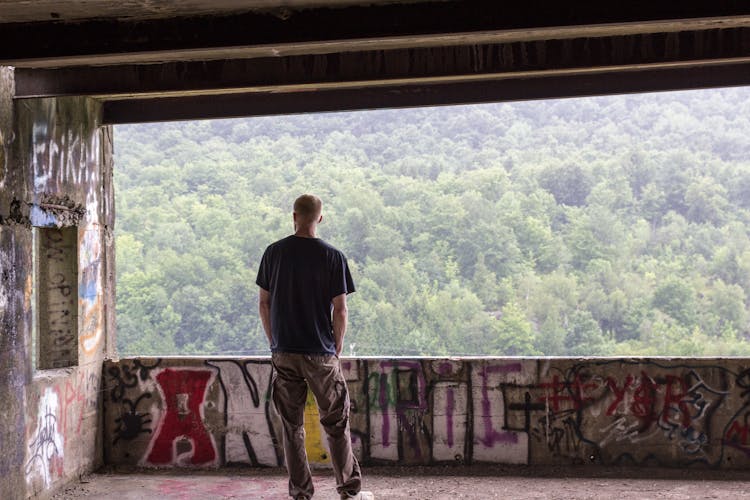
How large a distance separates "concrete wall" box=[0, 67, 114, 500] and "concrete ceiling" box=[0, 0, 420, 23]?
36.1 inches

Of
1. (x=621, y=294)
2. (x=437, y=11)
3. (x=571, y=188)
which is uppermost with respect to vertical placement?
(x=571, y=188)

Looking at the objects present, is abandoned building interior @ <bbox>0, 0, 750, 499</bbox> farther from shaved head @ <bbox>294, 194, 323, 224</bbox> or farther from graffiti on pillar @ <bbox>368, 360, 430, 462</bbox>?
shaved head @ <bbox>294, 194, 323, 224</bbox>

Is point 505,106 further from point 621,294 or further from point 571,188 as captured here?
point 621,294

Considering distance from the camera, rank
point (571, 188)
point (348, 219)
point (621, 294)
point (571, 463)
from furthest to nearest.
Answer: point (571, 188)
point (348, 219)
point (621, 294)
point (571, 463)

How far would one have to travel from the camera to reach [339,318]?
480 centimetres

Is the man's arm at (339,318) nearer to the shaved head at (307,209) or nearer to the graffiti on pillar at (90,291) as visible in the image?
the shaved head at (307,209)

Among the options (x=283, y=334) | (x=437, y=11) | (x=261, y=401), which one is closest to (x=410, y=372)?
(x=261, y=401)

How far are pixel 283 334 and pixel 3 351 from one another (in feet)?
5.65

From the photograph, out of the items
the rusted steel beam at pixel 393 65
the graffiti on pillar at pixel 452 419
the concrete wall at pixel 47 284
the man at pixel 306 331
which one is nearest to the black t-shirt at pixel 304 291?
the man at pixel 306 331

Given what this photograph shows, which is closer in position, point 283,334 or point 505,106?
point 283,334

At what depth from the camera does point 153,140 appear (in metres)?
49.8

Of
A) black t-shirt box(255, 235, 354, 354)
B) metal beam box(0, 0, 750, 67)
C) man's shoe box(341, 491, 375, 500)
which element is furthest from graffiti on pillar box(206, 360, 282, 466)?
Result: metal beam box(0, 0, 750, 67)

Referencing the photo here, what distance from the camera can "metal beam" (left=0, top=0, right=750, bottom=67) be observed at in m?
4.16

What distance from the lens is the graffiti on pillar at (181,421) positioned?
21.4 ft
